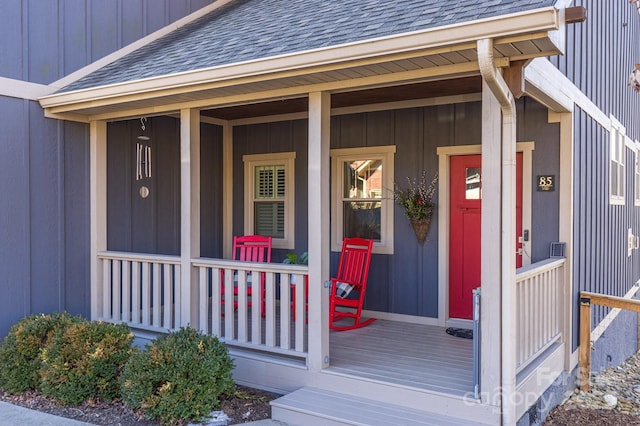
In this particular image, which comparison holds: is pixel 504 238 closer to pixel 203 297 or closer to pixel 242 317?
pixel 242 317

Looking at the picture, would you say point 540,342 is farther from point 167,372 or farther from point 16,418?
point 16,418

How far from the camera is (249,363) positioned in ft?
14.6

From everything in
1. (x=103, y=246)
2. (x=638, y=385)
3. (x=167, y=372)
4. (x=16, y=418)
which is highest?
(x=103, y=246)

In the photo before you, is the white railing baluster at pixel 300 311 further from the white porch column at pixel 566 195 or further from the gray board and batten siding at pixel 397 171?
the white porch column at pixel 566 195

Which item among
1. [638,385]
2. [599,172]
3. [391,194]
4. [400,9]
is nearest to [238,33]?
[400,9]

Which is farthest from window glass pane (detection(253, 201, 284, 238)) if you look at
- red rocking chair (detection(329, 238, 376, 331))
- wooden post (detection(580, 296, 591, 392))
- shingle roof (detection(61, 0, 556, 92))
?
wooden post (detection(580, 296, 591, 392))

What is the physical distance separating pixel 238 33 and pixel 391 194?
229cm

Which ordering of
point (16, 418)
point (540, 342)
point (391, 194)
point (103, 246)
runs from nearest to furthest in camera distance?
point (16, 418), point (540, 342), point (103, 246), point (391, 194)

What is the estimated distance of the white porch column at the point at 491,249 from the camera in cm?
338

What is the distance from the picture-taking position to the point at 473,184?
5.61 meters

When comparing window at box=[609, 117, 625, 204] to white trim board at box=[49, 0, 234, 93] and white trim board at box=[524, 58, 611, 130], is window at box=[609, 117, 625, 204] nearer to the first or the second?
white trim board at box=[524, 58, 611, 130]

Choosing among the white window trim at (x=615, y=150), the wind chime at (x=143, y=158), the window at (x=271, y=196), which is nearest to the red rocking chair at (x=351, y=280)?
the window at (x=271, y=196)

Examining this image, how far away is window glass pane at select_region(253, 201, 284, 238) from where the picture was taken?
6953 mm

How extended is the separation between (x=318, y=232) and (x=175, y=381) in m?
1.42
